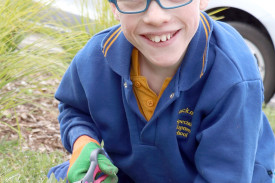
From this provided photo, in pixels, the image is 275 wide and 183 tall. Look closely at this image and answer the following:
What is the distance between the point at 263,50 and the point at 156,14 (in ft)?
9.24

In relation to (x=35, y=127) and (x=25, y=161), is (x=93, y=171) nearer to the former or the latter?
(x=25, y=161)

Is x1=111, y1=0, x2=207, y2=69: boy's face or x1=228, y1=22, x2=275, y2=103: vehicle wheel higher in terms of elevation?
x1=111, y1=0, x2=207, y2=69: boy's face

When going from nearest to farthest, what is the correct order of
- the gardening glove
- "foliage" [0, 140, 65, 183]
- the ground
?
the gardening glove < "foliage" [0, 140, 65, 183] < the ground

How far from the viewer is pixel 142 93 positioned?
7.03 feet

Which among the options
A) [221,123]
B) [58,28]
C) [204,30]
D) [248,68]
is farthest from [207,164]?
[58,28]

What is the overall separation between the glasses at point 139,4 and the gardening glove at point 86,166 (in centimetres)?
64

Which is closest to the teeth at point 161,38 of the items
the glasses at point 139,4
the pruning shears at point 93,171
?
the glasses at point 139,4

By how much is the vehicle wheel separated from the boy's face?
8.21ft

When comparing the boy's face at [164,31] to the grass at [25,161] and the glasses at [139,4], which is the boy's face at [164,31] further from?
the grass at [25,161]

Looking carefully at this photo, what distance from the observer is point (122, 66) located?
209 centimetres

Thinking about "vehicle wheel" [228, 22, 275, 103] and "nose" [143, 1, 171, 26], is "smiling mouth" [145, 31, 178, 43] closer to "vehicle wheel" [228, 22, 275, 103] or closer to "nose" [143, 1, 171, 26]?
"nose" [143, 1, 171, 26]

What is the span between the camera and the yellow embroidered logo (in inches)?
81.9

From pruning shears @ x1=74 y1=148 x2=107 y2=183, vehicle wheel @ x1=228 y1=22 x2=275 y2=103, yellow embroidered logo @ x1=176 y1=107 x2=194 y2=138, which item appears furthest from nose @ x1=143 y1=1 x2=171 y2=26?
vehicle wheel @ x1=228 y1=22 x2=275 y2=103

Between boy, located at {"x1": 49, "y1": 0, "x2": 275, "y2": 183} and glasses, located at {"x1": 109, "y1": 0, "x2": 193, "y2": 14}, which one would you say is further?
boy, located at {"x1": 49, "y1": 0, "x2": 275, "y2": 183}
